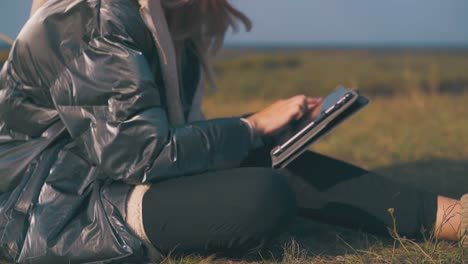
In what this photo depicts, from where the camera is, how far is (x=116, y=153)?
1.66m

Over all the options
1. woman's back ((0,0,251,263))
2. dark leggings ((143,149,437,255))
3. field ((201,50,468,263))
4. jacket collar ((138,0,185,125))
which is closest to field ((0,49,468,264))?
field ((201,50,468,263))

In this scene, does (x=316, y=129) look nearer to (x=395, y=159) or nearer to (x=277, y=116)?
(x=277, y=116)

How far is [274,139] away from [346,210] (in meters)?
0.36

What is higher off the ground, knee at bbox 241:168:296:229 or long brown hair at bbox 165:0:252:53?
long brown hair at bbox 165:0:252:53

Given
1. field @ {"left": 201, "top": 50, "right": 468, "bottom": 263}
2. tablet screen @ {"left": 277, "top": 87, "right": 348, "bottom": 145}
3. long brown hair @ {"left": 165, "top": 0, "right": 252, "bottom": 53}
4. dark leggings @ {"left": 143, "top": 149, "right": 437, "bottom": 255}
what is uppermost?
long brown hair @ {"left": 165, "top": 0, "right": 252, "bottom": 53}

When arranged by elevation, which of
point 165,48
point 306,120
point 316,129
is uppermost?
point 165,48

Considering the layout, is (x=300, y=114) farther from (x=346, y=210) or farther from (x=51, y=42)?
(x=51, y=42)

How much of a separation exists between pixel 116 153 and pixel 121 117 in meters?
0.10

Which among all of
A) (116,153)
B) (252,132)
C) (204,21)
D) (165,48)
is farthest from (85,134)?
(204,21)

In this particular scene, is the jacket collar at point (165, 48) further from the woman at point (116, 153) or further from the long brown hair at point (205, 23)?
the long brown hair at point (205, 23)

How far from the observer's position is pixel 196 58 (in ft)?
7.86

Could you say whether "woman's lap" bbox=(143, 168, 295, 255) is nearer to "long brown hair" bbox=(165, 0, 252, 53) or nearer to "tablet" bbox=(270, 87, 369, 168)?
"tablet" bbox=(270, 87, 369, 168)

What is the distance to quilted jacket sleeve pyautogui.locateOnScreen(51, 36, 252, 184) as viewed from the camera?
1.64m

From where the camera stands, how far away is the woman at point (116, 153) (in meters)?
1.67
